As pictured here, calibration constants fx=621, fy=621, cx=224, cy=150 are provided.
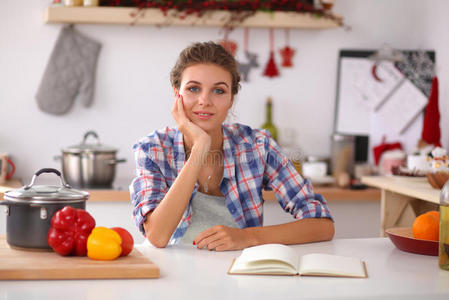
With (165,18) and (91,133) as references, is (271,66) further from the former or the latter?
(91,133)

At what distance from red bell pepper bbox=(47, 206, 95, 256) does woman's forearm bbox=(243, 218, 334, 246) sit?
1.68ft

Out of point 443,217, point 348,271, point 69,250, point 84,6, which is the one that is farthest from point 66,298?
point 84,6

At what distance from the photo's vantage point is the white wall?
11.6ft

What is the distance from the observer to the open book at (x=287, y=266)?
1.42 meters

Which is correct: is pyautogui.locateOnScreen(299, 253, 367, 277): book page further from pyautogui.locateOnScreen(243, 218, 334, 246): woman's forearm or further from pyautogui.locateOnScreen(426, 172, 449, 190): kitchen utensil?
pyautogui.locateOnScreen(426, 172, 449, 190): kitchen utensil

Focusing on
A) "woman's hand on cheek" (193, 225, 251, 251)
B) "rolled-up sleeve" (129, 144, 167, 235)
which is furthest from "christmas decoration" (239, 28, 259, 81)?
"woman's hand on cheek" (193, 225, 251, 251)

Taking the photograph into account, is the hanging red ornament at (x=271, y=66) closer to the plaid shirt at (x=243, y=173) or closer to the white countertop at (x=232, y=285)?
the plaid shirt at (x=243, y=173)

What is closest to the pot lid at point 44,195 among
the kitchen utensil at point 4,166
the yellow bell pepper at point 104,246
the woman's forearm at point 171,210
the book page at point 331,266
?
the yellow bell pepper at point 104,246

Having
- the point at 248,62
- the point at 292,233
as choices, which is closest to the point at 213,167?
the point at 292,233

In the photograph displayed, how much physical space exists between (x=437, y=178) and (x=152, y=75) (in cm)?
174

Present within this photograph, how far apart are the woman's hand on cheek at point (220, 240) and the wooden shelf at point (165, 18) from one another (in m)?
1.97

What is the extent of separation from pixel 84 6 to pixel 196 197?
170 cm

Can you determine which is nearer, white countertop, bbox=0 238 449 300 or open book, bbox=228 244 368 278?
white countertop, bbox=0 238 449 300

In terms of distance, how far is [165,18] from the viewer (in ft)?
11.3
